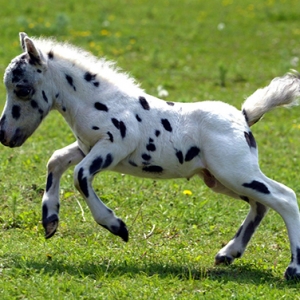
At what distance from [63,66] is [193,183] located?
10.2 feet

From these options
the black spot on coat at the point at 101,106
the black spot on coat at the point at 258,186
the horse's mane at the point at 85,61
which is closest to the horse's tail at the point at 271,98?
the black spot on coat at the point at 258,186

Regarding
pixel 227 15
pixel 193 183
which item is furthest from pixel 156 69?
pixel 193 183

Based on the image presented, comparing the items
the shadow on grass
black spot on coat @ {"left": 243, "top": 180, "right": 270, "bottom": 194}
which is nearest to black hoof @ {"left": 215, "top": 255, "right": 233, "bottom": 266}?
the shadow on grass

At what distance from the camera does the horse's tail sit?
24.3ft

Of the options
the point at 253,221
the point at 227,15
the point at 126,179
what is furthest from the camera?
the point at 227,15

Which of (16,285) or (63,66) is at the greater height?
(63,66)

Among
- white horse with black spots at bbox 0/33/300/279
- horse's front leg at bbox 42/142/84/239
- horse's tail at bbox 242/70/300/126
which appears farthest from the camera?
horse's tail at bbox 242/70/300/126

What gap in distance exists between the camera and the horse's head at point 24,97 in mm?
6938

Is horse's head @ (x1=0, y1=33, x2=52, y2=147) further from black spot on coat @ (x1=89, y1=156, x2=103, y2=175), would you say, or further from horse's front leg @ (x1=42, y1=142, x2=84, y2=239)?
black spot on coat @ (x1=89, y1=156, x2=103, y2=175)

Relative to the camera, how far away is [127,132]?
6996 mm

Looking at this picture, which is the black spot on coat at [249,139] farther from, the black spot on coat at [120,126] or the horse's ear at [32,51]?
the horse's ear at [32,51]

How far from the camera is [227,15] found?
68.0 ft

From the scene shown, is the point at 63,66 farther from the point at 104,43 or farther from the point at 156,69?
the point at 104,43

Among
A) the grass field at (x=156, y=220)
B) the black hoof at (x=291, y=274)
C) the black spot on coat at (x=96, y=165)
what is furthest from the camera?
the black spot on coat at (x=96, y=165)
